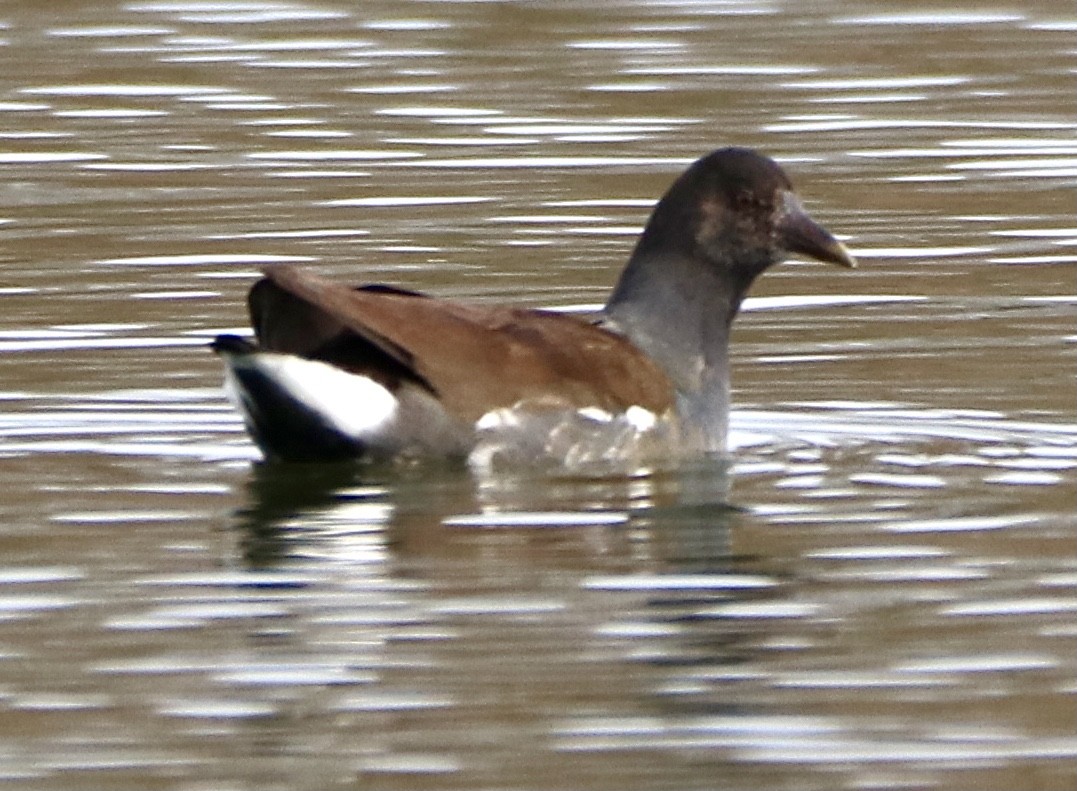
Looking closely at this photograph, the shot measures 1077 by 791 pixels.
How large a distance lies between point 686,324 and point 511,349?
97cm

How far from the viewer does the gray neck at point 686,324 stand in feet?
31.6

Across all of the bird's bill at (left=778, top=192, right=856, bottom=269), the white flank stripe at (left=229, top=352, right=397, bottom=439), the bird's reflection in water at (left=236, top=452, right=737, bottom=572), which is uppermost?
the bird's bill at (left=778, top=192, right=856, bottom=269)

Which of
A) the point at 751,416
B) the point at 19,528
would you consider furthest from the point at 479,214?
the point at 19,528

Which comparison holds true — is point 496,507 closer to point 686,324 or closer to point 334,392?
point 334,392

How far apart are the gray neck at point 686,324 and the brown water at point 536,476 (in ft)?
0.71

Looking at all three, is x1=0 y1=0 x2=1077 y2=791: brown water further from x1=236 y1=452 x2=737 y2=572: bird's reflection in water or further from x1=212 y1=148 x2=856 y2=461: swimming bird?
x1=212 y1=148 x2=856 y2=461: swimming bird

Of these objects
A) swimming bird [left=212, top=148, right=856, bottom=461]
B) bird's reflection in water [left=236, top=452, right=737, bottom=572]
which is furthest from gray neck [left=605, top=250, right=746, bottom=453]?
bird's reflection in water [left=236, top=452, right=737, bottom=572]

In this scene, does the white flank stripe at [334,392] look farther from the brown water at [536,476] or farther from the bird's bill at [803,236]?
the bird's bill at [803,236]

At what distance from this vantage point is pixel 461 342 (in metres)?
8.87

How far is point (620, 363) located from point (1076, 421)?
4.85ft

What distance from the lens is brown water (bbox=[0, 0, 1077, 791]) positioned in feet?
21.4

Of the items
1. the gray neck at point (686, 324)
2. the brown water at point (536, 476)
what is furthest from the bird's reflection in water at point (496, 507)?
the gray neck at point (686, 324)

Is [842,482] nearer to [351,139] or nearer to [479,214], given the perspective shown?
[479,214]

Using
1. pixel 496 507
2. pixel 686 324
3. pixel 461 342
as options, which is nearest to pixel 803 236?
pixel 686 324
